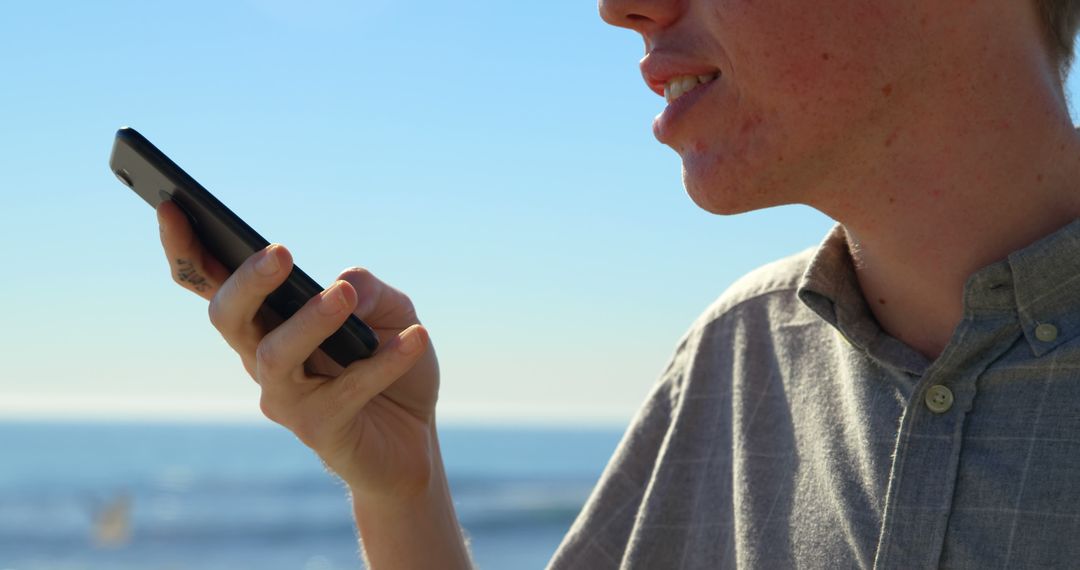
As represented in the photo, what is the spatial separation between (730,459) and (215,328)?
0.96 meters

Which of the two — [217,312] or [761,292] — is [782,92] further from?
[217,312]

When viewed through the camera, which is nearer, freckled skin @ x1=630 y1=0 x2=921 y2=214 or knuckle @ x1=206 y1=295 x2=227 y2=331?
freckled skin @ x1=630 y1=0 x2=921 y2=214

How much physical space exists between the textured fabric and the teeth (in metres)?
0.38

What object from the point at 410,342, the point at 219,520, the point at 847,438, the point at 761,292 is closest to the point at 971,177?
the point at 847,438

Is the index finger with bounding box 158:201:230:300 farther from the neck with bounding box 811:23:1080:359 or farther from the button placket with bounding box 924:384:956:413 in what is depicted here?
the button placket with bounding box 924:384:956:413

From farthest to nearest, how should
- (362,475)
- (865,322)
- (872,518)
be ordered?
(362,475), (865,322), (872,518)

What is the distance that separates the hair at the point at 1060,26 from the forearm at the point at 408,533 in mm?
1344

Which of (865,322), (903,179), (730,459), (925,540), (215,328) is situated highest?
(215,328)

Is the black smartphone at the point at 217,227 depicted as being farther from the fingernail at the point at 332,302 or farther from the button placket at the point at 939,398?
the button placket at the point at 939,398

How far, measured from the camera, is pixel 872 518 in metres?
1.53

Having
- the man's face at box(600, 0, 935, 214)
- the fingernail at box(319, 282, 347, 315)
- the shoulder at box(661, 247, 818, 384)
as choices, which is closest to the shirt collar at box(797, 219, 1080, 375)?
the man's face at box(600, 0, 935, 214)

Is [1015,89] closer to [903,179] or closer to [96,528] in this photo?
[903,179]

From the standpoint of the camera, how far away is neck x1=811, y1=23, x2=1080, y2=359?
1521 mm

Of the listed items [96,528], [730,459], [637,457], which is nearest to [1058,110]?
[730,459]
